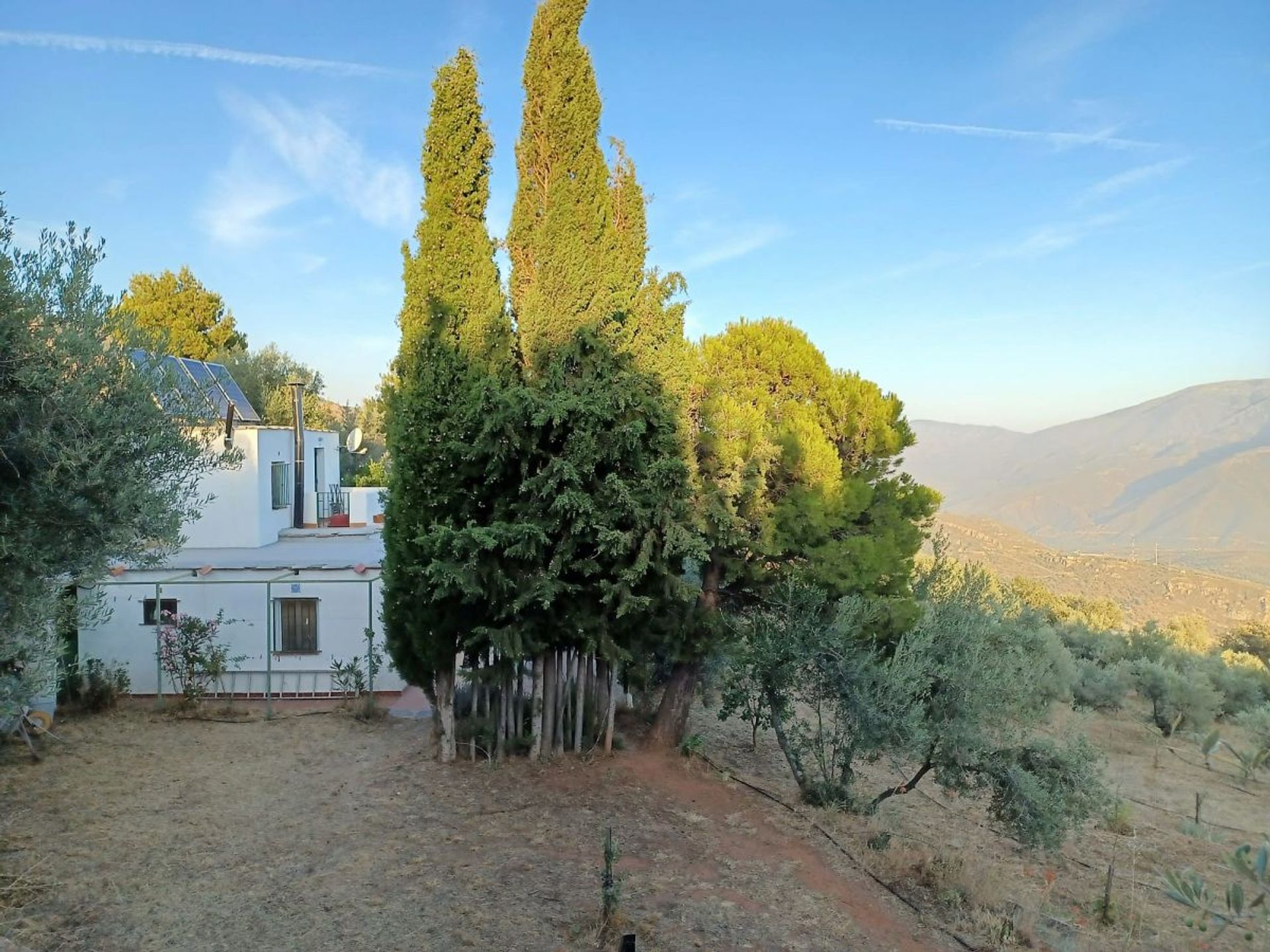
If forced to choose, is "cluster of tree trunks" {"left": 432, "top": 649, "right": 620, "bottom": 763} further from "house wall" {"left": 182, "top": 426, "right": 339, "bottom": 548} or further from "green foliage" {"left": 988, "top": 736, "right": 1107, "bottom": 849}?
"house wall" {"left": 182, "top": 426, "right": 339, "bottom": 548}

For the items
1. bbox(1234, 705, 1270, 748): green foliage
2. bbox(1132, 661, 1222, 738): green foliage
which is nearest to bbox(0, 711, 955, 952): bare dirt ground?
bbox(1234, 705, 1270, 748): green foliage

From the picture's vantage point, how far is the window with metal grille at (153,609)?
523 inches

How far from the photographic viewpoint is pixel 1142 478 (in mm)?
100125

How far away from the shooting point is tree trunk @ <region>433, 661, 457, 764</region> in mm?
9773

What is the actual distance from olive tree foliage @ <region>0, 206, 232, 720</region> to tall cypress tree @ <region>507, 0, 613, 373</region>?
436cm

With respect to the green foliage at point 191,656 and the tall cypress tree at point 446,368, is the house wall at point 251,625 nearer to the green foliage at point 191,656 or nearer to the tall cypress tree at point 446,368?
the green foliage at point 191,656

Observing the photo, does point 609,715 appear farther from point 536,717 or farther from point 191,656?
point 191,656

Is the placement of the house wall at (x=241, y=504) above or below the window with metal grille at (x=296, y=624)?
above

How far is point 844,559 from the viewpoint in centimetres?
986

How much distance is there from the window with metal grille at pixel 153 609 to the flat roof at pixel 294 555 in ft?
2.00

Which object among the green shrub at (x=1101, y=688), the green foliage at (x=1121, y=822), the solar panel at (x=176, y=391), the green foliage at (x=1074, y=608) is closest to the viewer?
the solar panel at (x=176, y=391)

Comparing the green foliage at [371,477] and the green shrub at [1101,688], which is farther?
the green foliage at [371,477]

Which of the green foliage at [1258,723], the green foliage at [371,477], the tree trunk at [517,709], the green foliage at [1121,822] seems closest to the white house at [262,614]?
the tree trunk at [517,709]

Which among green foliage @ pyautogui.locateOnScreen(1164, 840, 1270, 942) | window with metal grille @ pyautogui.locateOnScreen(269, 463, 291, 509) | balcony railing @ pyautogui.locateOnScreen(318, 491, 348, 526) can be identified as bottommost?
green foliage @ pyautogui.locateOnScreen(1164, 840, 1270, 942)
